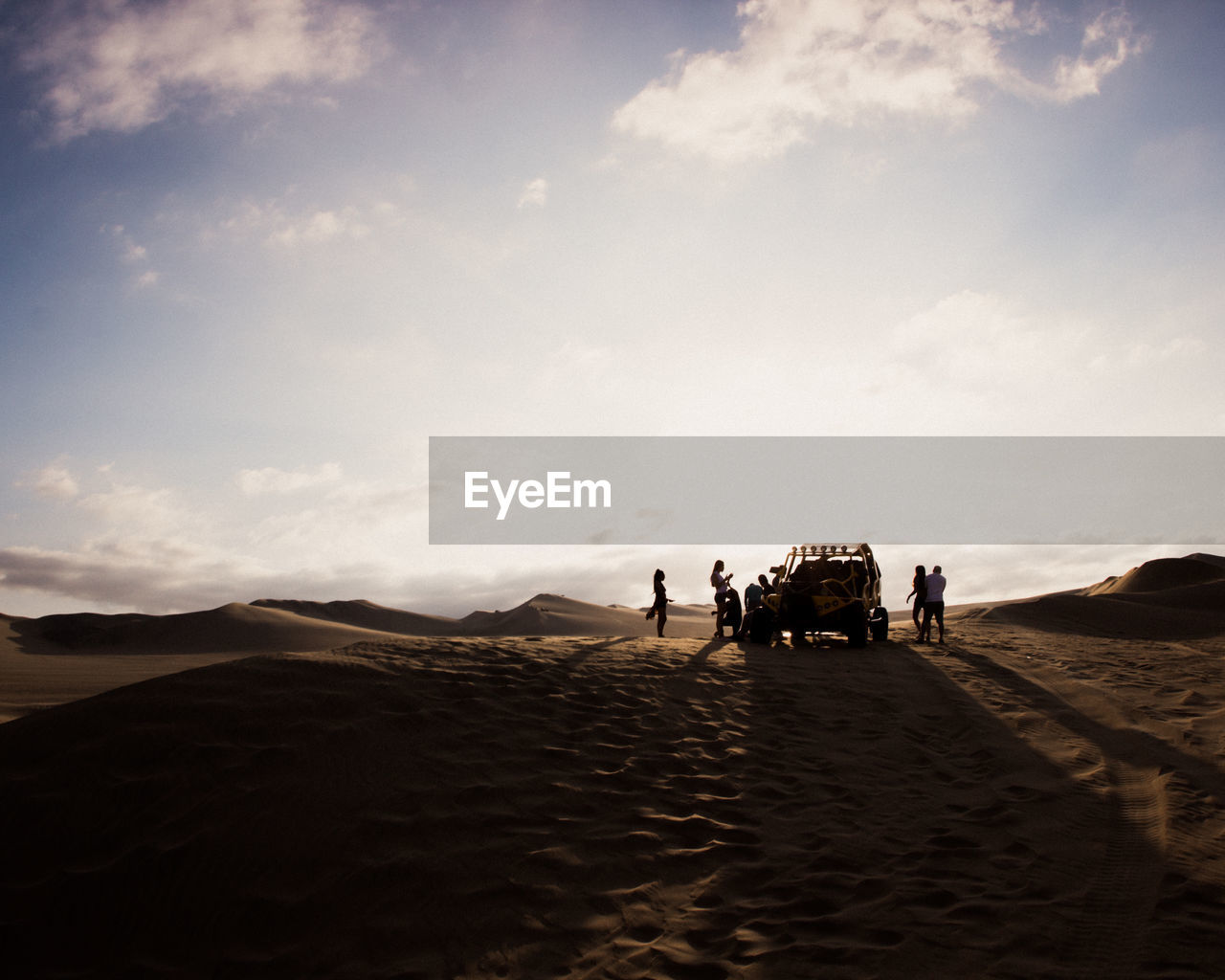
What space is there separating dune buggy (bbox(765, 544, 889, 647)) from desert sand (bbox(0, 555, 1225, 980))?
551 centimetres

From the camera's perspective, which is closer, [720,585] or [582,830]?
[582,830]

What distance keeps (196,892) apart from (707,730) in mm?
→ 4798

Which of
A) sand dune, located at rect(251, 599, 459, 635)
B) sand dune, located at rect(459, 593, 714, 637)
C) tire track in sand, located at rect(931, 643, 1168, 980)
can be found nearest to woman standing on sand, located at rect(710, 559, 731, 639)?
tire track in sand, located at rect(931, 643, 1168, 980)

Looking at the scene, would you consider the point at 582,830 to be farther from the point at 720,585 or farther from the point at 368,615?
the point at 368,615

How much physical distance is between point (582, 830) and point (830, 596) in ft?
35.3

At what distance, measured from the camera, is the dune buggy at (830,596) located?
48.6ft

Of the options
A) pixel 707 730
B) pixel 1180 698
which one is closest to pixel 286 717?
pixel 707 730

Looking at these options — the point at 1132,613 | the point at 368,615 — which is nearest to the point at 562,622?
the point at 368,615

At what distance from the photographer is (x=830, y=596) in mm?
14969

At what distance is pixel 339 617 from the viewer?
41469 mm

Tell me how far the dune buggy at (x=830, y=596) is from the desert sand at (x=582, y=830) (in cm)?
551

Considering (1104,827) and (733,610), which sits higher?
(733,610)

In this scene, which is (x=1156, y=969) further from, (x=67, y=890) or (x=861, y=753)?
(x=67, y=890)

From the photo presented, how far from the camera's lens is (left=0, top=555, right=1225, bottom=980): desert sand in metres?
4.01
